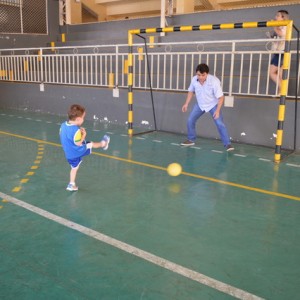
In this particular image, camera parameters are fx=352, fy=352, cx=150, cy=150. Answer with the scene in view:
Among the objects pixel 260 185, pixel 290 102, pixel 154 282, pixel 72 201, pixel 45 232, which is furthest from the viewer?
pixel 290 102

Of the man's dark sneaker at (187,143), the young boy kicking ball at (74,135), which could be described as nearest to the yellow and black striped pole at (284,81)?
the man's dark sneaker at (187,143)

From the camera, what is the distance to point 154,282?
272 cm

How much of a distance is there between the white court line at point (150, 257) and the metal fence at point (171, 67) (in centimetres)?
515

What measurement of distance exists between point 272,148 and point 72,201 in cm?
461

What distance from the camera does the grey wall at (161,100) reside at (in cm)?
743

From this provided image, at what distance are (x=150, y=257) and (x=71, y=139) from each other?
78.8 inches

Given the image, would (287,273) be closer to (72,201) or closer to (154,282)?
(154,282)

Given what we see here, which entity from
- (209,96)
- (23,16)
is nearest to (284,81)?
(209,96)

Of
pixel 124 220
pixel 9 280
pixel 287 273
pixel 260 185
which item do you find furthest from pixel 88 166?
pixel 287 273

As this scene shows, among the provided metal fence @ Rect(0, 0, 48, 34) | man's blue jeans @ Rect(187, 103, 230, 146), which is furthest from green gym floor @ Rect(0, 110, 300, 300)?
metal fence @ Rect(0, 0, 48, 34)

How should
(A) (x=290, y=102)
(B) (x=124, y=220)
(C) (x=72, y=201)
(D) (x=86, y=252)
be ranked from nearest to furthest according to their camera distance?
1. (D) (x=86, y=252)
2. (B) (x=124, y=220)
3. (C) (x=72, y=201)
4. (A) (x=290, y=102)

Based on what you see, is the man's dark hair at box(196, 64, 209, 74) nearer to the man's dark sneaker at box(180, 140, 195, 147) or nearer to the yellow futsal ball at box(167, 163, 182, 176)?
the man's dark sneaker at box(180, 140, 195, 147)

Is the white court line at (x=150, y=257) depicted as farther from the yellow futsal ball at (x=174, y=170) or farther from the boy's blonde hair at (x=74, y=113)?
the yellow futsal ball at (x=174, y=170)

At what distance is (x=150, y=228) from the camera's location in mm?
3654
